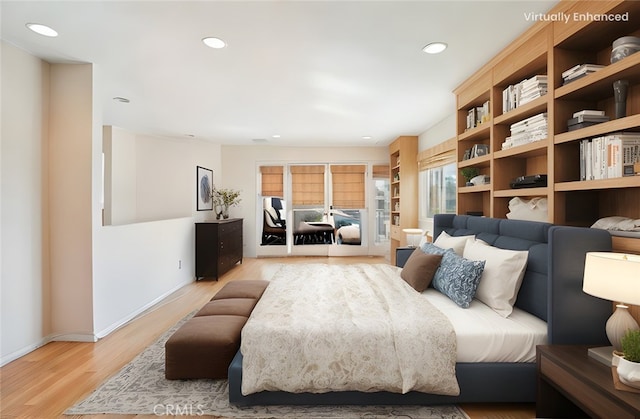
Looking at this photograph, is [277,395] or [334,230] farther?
[334,230]

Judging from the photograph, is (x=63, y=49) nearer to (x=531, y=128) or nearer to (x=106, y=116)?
(x=106, y=116)

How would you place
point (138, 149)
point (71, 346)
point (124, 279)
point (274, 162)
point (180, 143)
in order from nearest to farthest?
point (71, 346) → point (124, 279) → point (138, 149) → point (180, 143) → point (274, 162)

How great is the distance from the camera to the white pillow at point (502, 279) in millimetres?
2146

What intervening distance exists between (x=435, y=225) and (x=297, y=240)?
4.04 meters

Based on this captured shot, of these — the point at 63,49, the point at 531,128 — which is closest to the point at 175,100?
the point at 63,49

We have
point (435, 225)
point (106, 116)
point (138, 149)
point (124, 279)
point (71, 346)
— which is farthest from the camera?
point (138, 149)

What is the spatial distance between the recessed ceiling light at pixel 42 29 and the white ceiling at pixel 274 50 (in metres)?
0.05

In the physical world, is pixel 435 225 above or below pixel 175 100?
below

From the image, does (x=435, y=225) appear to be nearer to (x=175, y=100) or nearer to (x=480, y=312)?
(x=480, y=312)

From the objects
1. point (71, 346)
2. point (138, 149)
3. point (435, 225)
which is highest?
point (138, 149)

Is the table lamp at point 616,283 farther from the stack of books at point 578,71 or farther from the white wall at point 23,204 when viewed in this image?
the white wall at point 23,204

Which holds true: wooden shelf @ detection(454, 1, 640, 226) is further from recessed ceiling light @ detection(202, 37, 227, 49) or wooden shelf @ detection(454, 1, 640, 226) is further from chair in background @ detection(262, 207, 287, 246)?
chair in background @ detection(262, 207, 287, 246)

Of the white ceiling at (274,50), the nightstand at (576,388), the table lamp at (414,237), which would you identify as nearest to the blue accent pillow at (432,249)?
the nightstand at (576,388)

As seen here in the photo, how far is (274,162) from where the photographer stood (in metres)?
7.17
